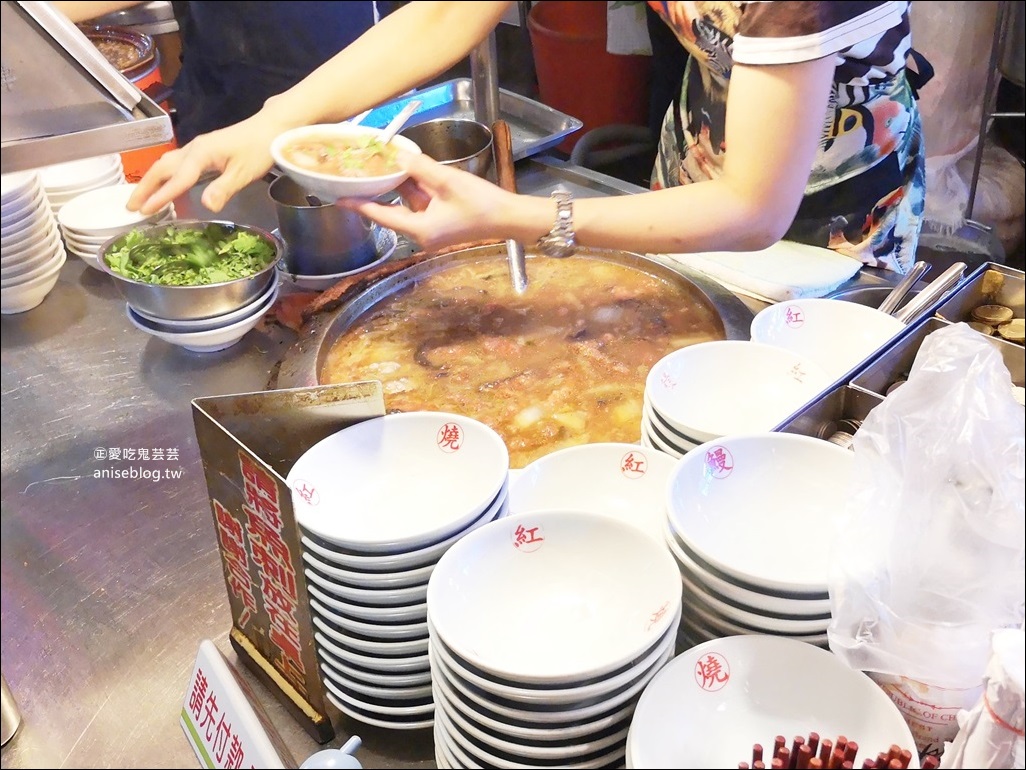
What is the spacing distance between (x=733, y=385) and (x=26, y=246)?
99cm

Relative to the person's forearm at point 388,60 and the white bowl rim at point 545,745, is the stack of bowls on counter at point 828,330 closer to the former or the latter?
the person's forearm at point 388,60

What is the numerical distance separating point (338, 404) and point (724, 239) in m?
0.66

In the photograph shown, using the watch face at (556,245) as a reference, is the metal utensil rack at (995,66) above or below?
below

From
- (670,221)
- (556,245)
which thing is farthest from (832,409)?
(556,245)

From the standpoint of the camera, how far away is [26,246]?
1073 mm

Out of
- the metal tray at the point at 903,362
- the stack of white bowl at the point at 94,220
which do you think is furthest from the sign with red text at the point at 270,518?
the metal tray at the point at 903,362

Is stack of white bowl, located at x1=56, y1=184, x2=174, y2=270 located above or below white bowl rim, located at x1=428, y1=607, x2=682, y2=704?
above

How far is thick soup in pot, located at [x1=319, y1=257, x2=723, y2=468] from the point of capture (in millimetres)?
1646

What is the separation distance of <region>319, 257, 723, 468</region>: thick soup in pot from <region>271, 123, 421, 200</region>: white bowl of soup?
1.74 feet

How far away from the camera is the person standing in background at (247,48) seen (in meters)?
1.39

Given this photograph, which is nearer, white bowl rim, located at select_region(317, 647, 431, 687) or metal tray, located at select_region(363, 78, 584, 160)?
white bowl rim, located at select_region(317, 647, 431, 687)

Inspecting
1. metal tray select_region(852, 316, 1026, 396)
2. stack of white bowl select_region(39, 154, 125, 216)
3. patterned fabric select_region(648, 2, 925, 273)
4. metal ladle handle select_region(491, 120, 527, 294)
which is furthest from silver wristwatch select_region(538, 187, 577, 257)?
stack of white bowl select_region(39, 154, 125, 216)

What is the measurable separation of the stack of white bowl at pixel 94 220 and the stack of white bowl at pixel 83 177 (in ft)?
0.10

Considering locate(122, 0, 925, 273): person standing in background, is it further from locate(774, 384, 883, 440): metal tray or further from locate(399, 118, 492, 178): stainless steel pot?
locate(774, 384, 883, 440): metal tray
